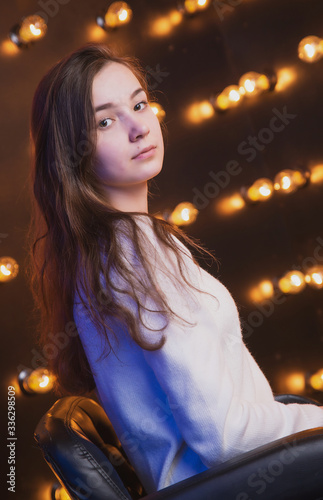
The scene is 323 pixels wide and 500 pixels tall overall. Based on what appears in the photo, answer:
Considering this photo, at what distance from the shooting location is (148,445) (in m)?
0.96

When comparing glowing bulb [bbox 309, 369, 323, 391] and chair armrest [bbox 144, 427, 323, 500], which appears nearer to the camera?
chair armrest [bbox 144, 427, 323, 500]

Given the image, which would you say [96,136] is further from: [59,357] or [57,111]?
[59,357]

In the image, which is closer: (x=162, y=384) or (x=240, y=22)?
(x=162, y=384)

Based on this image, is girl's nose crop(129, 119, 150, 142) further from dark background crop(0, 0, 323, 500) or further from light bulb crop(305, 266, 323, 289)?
light bulb crop(305, 266, 323, 289)

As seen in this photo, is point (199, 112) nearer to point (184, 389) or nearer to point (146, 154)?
point (146, 154)

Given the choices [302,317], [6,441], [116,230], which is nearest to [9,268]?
[6,441]

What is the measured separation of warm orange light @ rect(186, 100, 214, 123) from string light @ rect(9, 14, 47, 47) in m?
0.54

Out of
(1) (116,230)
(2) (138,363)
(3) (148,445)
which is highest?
(1) (116,230)

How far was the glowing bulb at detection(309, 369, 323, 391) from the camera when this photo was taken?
6.28ft

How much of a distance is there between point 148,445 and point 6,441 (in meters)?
0.62

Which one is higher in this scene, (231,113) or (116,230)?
(231,113)

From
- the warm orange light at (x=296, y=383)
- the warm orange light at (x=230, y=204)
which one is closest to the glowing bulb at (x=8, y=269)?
the warm orange light at (x=230, y=204)

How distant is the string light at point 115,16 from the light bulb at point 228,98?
0.39m

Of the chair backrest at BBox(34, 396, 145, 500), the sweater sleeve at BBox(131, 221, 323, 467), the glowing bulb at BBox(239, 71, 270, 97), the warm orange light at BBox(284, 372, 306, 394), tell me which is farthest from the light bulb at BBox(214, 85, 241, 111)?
the chair backrest at BBox(34, 396, 145, 500)
